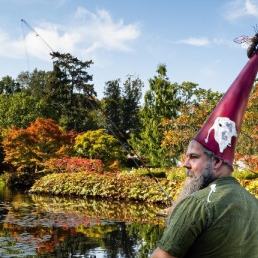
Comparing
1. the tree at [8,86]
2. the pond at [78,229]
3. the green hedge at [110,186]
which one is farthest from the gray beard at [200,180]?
the tree at [8,86]

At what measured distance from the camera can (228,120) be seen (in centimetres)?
162

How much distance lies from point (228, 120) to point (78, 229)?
29.1ft

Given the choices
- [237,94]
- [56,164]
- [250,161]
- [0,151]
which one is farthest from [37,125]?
[237,94]

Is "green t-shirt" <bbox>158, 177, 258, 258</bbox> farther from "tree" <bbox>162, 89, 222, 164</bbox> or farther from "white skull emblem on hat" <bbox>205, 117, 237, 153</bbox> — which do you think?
"tree" <bbox>162, 89, 222, 164</bbox>

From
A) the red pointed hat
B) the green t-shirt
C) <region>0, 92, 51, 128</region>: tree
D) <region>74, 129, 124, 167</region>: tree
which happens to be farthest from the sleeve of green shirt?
<region>0, 92, 51, 128</region>: tree

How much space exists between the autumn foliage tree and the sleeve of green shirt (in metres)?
22.2

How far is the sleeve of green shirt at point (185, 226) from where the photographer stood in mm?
1356

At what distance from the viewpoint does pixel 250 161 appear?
1371cm

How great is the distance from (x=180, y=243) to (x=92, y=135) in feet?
79.4

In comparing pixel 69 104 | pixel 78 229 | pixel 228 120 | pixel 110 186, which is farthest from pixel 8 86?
pixel 228 120

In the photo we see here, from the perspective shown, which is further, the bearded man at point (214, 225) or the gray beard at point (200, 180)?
the gray beard at point (200, 180)

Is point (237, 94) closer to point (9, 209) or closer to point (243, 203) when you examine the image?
point (243, 203)

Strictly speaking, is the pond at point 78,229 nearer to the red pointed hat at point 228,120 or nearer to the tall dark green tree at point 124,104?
the red pointed hat at point 228,120

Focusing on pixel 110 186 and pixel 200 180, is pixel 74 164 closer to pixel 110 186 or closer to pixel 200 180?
pixel 110 186
